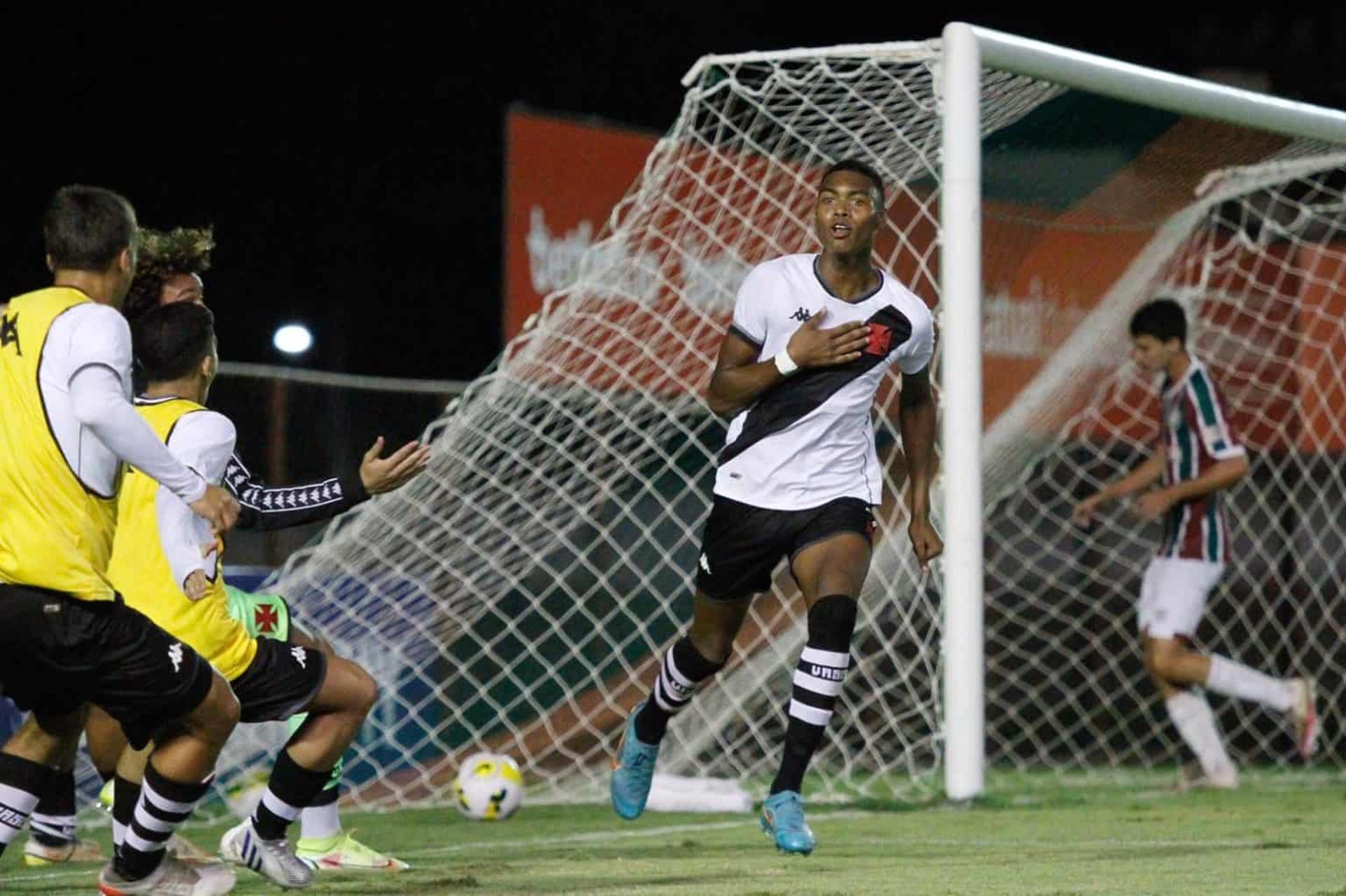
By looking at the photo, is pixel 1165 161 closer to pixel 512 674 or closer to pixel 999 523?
pixel 999 523

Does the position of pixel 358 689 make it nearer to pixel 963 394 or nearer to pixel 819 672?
pixel 819 672

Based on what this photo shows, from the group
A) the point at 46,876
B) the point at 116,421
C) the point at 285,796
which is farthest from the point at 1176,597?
the point at 116,421

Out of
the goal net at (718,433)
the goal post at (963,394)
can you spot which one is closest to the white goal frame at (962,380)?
the goal post at (963,394)

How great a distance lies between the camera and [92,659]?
4188 mm

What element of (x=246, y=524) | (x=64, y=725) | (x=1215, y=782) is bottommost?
(x=1215, y=782)

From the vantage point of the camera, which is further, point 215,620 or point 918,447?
point 918,447

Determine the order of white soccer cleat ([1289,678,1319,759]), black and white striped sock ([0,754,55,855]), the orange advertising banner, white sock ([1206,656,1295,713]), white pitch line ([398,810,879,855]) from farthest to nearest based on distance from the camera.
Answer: white soccer cleat ([1289,678,1319,759])
white sock ([1206,656,1295,713])
the orange advertising banner
white pitch line ([398,810,879,855])
black and white striped sock ([0,754,55,855])

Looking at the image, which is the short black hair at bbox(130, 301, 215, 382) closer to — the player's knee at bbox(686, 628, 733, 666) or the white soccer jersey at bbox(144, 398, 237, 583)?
the white soccer jersey at bbox(144, 398, 237, 583)

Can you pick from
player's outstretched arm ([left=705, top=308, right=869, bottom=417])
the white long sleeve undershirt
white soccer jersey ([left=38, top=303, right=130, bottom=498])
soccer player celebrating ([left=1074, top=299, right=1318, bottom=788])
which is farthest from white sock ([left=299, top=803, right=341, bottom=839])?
soccer player celebrating ([left=1074, top=299, right=1318, bottom=788])

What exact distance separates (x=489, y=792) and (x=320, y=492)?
6.54 feet

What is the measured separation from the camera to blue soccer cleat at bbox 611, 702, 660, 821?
598 cm

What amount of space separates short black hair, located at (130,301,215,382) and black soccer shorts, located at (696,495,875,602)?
153cm

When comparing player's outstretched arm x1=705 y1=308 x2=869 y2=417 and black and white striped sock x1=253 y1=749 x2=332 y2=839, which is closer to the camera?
black and white striped sock x1=253 y1=749 x2=332 y2=839

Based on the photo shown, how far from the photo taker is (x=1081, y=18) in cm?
1403
